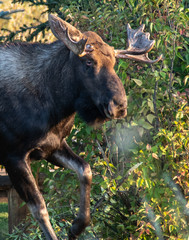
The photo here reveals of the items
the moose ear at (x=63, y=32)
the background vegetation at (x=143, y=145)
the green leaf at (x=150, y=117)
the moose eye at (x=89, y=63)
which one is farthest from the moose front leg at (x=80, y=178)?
the moose ear at (x=63, y=32)

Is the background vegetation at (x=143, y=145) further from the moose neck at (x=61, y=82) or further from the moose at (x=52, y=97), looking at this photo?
the moose neck at (x=61, y=82)

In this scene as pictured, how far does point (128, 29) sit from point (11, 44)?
3.97ft

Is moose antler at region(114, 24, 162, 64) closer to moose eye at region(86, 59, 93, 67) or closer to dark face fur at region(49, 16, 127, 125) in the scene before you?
dark face fur at region(49, 16, 127, 125)

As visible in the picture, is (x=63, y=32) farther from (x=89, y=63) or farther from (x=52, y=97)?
(x=52, y=97)

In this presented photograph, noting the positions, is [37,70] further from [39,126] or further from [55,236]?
[55,236]

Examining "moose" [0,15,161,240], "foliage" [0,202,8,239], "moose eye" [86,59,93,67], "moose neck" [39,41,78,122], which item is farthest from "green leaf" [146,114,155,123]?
"foliage" [0,202,8,239]

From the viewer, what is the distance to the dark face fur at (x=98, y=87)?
14.1ft

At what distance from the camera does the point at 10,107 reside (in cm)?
476

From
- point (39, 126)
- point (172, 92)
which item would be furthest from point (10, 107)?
point (172, 92)

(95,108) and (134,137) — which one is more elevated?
(95,108)

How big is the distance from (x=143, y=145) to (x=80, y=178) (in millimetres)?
728

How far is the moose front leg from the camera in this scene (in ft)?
16.0

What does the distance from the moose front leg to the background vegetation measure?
0.17 metres

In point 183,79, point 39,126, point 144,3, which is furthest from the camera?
point 183,79
